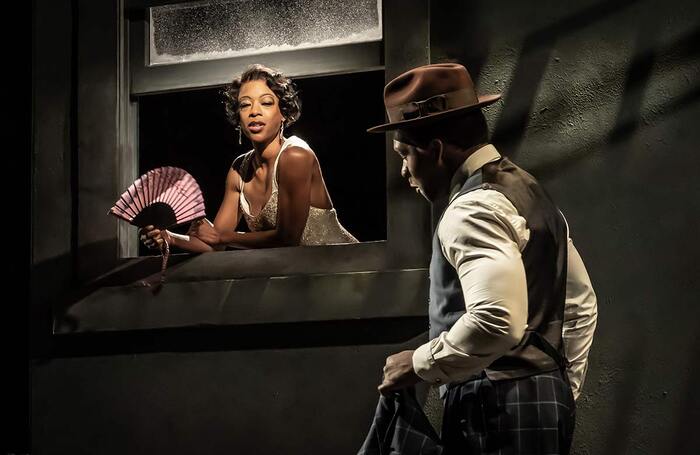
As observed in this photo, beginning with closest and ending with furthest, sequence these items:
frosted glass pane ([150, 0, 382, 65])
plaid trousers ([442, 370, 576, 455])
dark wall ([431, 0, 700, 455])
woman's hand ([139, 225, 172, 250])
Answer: plaid trousers ([442, 370, 576, 455]) → dark wall ([431, 0, 700, 455]) → woman's hand ([139, 225, 172, 250]) → frosted glass pane ([150, 0, 382, 65])

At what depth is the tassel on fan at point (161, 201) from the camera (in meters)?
5.20

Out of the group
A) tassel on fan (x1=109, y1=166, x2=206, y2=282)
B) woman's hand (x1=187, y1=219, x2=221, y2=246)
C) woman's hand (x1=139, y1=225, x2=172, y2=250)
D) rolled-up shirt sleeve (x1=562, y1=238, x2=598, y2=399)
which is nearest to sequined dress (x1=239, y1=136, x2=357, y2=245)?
woman's hand (x1=187, y1=219, x2=221, y2=246)

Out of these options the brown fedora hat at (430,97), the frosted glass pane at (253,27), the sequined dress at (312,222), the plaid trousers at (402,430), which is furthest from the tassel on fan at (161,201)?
the plaid trousers at (402,430)

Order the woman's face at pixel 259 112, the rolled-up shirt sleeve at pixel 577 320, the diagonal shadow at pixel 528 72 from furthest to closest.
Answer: the woman's face at pixel 259 112 → the diagonal shadow at pixel 528 72 → the rolled-up shirt sleeve at pixel 577 320

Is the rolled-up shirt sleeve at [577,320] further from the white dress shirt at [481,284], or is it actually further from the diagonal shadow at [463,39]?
the diagonal shadow at [463,39]

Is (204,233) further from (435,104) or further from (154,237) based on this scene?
(435,104)

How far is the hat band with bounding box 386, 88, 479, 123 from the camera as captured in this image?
346cm

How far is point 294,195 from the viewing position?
5.46 metres

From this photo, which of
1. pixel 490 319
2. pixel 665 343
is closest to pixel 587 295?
pixel 490 319

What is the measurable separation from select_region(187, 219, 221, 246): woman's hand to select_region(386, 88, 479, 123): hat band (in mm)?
2076

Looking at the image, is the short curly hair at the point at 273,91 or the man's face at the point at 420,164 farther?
the short curly hair at the point at 273,91

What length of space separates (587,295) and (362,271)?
1534 mm

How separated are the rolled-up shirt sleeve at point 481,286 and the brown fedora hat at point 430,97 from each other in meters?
0.34

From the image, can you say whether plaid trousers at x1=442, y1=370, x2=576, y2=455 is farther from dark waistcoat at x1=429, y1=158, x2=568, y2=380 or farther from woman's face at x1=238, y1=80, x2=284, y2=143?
woman's face at x1=238, y1=80, x2=284, y2=143
